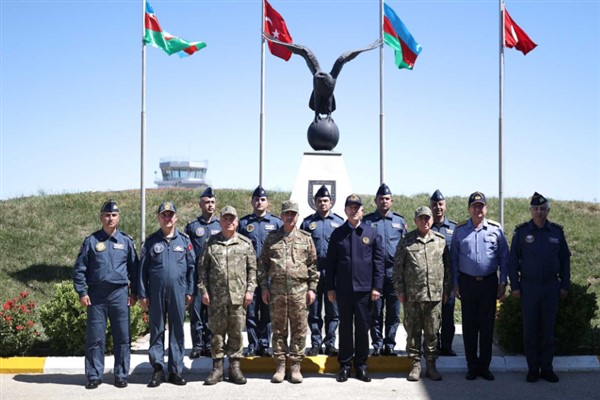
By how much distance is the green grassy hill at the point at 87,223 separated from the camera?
14.1 meters

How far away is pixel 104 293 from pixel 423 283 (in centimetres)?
310

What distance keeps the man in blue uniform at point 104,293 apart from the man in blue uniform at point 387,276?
2.66m

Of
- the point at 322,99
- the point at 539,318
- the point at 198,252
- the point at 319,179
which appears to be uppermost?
the point at 322,99

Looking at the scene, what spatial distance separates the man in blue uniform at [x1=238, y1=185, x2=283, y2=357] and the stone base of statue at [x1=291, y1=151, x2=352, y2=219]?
214 centimetres

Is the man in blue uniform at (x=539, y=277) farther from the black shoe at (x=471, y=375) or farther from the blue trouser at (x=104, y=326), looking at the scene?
the blue trouser at (x=104, y=326)

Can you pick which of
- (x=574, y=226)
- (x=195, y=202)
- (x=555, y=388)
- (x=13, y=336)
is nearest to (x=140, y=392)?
(x=13, y=336)

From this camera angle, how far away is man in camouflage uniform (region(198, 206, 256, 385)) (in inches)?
248

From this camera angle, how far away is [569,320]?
7.14 m

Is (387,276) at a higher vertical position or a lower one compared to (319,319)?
higher

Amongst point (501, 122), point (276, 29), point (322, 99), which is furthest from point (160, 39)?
point (501, 122)

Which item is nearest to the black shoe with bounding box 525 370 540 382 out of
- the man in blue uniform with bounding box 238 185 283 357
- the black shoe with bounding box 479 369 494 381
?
the black shoe with bounding box 479 369 494 381

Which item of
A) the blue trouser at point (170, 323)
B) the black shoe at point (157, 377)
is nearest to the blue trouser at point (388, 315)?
the blue trouser at point (170, 323)

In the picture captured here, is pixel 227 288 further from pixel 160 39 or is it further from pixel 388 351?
pixel 160 39

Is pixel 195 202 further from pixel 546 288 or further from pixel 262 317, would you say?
pixel 546 288
